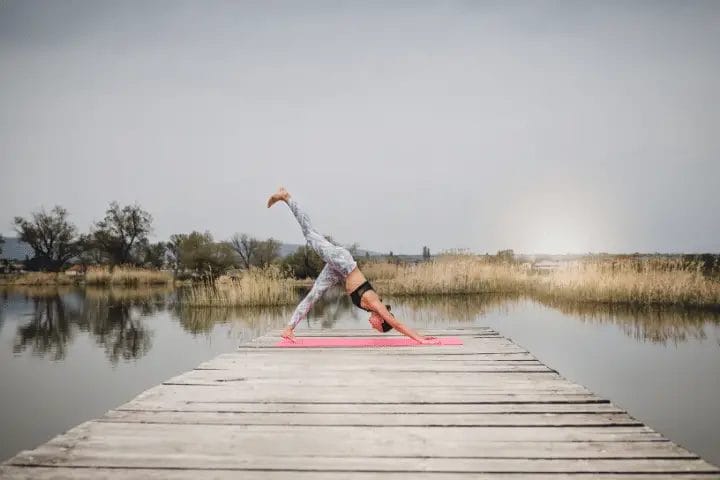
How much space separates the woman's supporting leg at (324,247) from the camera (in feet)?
16.2

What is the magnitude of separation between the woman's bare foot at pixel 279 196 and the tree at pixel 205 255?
2425cm

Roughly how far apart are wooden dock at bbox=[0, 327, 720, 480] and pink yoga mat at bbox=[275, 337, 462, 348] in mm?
1390

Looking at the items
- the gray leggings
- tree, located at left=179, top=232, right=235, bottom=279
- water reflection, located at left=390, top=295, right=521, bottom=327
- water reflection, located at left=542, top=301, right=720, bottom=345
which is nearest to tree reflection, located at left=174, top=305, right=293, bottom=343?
water reflection, located at left=390, top=295, right=521, bottom=327

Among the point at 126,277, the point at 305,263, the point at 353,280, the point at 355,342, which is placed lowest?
the point at 126,277

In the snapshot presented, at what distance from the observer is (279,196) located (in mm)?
5094

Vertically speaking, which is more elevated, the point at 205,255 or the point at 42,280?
the point at 205,255

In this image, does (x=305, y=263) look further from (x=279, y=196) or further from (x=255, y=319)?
(x=279, y=196)

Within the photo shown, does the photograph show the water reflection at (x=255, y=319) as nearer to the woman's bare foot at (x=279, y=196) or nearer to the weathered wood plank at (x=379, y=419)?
the woman's bare foot at (x=279, y=196)

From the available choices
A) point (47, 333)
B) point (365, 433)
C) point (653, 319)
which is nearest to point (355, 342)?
point (365, 433)

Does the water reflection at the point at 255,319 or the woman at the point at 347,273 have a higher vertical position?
the woman at the point at 347,273

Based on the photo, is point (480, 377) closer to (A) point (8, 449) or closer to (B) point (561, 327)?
(A) point (8, 449)

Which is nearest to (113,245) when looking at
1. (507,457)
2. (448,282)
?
(448,282)

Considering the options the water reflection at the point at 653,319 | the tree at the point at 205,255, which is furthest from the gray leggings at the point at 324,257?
the tree at the point at 205,255

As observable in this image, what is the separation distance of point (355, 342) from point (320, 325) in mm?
6640
